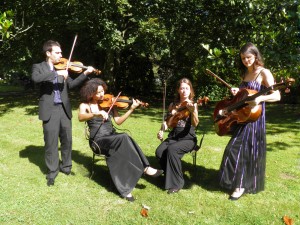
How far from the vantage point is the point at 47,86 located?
4617 millimetres

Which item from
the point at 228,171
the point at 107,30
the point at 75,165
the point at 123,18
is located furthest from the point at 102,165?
the point at 123,18

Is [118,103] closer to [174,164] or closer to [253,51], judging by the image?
[174,164]

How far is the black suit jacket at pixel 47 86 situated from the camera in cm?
439

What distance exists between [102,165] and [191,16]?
7.92 m

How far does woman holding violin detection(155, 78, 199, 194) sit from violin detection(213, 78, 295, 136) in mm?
395

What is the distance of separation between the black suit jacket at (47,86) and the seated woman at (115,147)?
0.30 meters

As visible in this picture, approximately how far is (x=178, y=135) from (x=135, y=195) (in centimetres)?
110

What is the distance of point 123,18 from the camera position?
1194cm

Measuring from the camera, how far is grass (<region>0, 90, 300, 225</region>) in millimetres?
3768

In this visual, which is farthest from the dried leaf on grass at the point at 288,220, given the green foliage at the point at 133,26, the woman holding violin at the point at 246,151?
the green foliage at the point at 133,26

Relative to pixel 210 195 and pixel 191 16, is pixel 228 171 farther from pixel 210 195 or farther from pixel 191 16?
pixel 191 16

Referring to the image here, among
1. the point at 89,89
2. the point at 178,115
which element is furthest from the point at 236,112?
the point at 89,89

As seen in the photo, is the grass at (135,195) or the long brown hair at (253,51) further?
the long brown hair at (253,51)

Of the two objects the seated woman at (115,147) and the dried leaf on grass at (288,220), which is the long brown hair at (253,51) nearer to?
the seated woman at (115,147)
